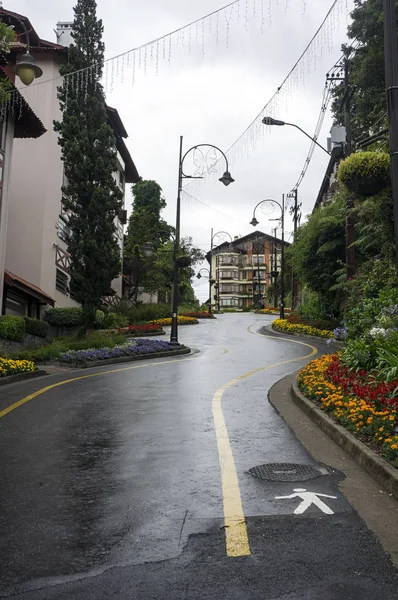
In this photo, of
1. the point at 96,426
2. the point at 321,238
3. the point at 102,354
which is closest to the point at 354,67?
the point at 321,238

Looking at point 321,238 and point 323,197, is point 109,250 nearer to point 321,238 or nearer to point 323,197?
point 321,238

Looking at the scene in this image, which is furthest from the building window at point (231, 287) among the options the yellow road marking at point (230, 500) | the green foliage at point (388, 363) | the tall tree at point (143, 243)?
the yellow road marking at point (230, 500)

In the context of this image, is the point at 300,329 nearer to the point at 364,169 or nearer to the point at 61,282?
the point at 61,282

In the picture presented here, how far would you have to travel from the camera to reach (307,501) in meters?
5.00

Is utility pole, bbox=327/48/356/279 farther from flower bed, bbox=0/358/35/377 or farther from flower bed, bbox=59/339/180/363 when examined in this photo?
flower bed, bbox=0/358/35/377

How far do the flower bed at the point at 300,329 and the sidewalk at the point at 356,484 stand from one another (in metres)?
23.3

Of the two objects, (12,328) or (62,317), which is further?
(62,317)

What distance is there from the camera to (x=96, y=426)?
853cm

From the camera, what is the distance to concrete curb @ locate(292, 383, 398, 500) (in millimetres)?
5500

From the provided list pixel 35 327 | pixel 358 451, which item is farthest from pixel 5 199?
pixel 358 451

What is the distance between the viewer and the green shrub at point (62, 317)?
31.3m

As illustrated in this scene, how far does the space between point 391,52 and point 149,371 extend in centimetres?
1139

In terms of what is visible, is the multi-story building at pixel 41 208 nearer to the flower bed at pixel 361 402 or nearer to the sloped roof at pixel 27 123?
the sloped roof at pixel 27 123

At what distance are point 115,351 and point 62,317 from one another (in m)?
10.8
